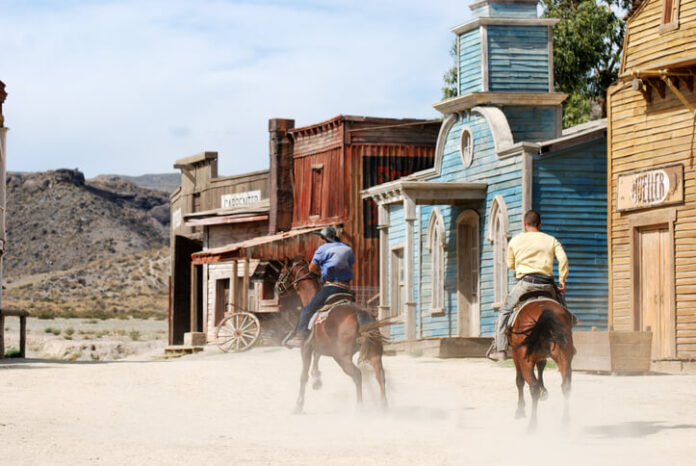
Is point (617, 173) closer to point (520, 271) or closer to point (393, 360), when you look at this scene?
point (393, 360)

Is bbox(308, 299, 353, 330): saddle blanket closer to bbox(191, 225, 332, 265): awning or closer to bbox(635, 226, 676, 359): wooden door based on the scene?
bbox(635, 226, 676, 359): wooden door

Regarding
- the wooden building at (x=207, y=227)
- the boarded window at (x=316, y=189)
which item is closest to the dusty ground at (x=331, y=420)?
the boarded window at (x=316, y=189)

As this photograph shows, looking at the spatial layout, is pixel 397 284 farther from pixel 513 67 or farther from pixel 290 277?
pixel 290 277

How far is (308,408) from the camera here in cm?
1450

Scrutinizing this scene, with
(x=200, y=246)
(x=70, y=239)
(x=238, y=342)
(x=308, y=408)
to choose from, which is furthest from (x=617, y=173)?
(x=70, y=239)

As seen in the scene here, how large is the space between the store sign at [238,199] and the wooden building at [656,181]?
1783cm

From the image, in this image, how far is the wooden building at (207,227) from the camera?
37.0 m

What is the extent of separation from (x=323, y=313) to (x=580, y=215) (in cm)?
1097

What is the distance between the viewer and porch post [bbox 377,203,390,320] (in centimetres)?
2838

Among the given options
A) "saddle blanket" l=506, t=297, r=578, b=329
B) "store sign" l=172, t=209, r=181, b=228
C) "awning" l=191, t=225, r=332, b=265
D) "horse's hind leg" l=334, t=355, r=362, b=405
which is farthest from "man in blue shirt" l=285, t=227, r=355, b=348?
"store sign" l=172, t=209, r=181, b=228

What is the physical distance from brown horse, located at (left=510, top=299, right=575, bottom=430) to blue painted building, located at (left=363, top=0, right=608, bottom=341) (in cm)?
1140

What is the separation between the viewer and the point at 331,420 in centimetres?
1295

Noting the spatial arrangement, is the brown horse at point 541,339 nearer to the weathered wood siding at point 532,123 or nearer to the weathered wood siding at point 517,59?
the weathered wood siding at point 532,123

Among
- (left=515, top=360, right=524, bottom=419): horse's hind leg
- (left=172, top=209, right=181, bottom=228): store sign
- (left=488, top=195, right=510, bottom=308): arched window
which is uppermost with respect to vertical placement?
(left=172, top=209, right=181, bottom=228): store sign
